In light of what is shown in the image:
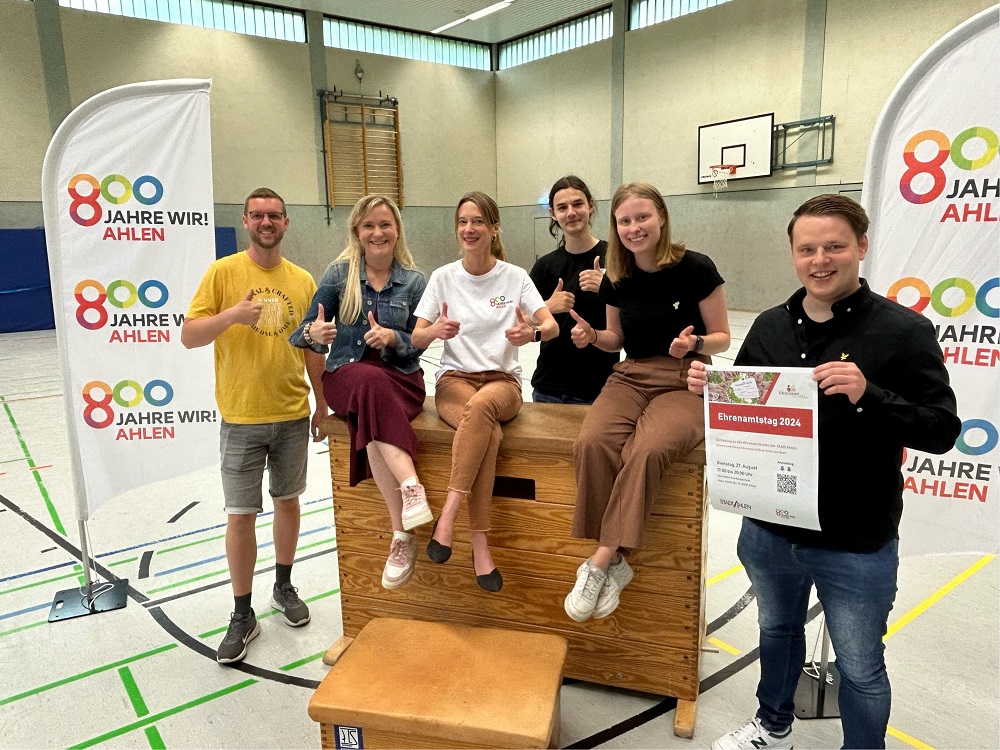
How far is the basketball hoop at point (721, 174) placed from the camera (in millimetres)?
12203

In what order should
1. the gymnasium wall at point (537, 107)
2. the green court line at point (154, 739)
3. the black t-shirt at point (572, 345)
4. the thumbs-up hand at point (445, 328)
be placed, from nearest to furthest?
the green court line at point (154, 739)
the thumbs-up hand at point (445, 328)
the black t-shirt at point (572, 345)
the gymnasium wall at point (537, 107)

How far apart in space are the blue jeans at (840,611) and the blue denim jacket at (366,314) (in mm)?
1324

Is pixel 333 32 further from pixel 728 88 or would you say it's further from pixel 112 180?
pixel 112 180

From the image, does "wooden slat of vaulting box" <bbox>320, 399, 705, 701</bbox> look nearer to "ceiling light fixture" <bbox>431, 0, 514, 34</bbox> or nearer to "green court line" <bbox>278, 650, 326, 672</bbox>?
"green court line" <bbox>278, 650, 326, 672</bbox>

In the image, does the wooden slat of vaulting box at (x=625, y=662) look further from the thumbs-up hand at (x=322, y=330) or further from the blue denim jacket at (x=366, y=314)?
the thumbs-up hand at (x=322, y=330)

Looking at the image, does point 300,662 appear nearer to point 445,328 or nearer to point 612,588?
point 612,588

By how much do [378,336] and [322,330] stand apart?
201 millimetres

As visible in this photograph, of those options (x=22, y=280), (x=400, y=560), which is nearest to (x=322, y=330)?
(x=400, y=560)

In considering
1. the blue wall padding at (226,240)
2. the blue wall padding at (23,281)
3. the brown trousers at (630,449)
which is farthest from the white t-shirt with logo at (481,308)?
the blue wall padding at (226,240)

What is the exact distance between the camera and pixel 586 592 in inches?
82.0

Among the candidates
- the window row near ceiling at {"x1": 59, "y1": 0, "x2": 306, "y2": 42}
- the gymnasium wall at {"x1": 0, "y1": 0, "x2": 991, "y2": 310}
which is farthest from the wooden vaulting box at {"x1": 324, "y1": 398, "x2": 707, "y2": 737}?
the window row near ceiling at {"x1": 59, "y1": 0, "x2": 306, "y2": 42}

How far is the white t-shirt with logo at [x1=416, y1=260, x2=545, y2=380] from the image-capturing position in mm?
2533

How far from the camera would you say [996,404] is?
2213mm

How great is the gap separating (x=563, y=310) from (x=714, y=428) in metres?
0.95
